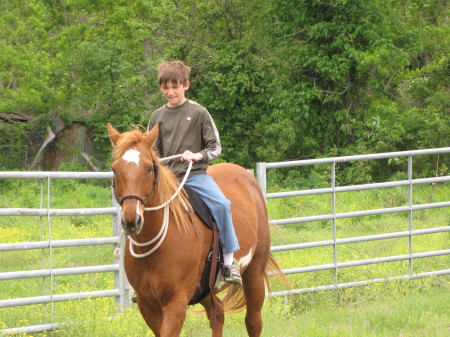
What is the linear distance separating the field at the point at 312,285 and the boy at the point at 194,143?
1463mm

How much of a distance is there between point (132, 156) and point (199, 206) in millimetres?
971

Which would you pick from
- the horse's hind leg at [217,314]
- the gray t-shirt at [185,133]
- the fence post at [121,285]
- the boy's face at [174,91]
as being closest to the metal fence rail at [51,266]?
the fence post at [121,285]

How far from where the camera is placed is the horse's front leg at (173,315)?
467 centimetres

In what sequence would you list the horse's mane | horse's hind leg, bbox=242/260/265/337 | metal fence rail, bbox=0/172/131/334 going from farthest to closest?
metal fence rail, bbox=0/172/131/334 → horse's hind leg, bbox=242/260/265/337 → the horse's mane

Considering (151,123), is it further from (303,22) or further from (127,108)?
(127,108)

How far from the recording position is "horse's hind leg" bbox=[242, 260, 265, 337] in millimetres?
6066

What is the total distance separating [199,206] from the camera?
5.30m

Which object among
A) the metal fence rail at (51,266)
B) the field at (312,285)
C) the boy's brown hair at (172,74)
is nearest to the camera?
the boy's brown hair at (172,74)

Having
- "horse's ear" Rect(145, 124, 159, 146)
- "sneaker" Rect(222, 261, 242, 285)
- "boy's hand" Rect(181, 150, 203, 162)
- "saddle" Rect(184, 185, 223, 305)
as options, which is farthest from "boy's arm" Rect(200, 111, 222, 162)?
"sneaker" Rect(222, 261, 242, 285)

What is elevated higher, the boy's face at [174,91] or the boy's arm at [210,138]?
the boy's face at [174,91]

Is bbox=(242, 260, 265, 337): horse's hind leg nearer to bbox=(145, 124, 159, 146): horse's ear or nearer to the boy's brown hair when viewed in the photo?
the boy's brown hair

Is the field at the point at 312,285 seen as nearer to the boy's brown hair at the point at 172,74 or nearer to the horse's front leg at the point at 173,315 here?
the horse's front leg at the point at 173,315

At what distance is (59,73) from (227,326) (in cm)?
2521

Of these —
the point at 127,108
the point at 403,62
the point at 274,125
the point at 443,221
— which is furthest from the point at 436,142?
the point at 127,108
